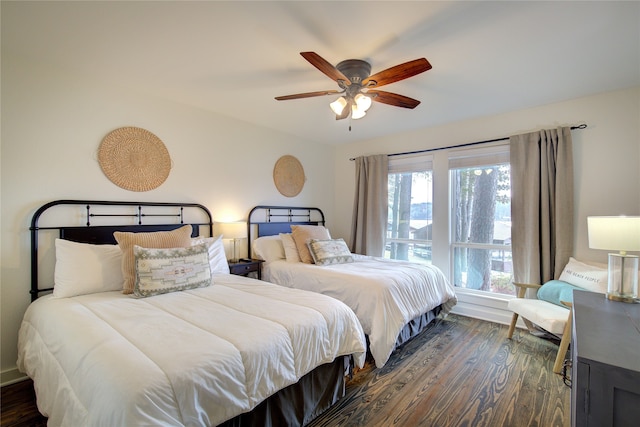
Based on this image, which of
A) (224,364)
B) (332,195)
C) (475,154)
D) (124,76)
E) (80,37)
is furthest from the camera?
(332,195)

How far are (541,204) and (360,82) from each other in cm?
238

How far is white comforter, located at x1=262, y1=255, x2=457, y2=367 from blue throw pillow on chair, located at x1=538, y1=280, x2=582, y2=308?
2.77ft

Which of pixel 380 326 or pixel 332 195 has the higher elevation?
pixel 332 195

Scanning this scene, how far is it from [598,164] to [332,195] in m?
3.33

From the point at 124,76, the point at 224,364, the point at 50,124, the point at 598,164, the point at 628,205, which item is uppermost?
the point at 124,76

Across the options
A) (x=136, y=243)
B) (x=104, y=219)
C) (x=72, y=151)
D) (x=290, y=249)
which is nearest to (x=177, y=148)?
(x=72, y=151)

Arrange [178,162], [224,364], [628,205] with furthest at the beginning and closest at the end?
[178,162]
[628,205]
[224,364]

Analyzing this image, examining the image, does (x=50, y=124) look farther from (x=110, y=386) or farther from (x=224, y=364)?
(x=224, y=364)

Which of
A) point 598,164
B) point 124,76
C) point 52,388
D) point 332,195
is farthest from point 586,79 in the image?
point 52,388

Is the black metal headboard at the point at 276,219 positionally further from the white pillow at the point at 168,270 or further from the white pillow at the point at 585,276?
the white pillow at the point at 585,276

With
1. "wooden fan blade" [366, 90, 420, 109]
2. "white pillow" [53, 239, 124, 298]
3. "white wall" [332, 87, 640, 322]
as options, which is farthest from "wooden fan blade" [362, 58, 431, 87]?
"white pillow" [53, 239, 124, 298]

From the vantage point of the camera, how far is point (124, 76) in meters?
2.37

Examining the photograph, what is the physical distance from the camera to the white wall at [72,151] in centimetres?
205

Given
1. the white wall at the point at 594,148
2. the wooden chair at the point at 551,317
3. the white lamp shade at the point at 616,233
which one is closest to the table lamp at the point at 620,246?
the white lamp shade at the point at 616,233
